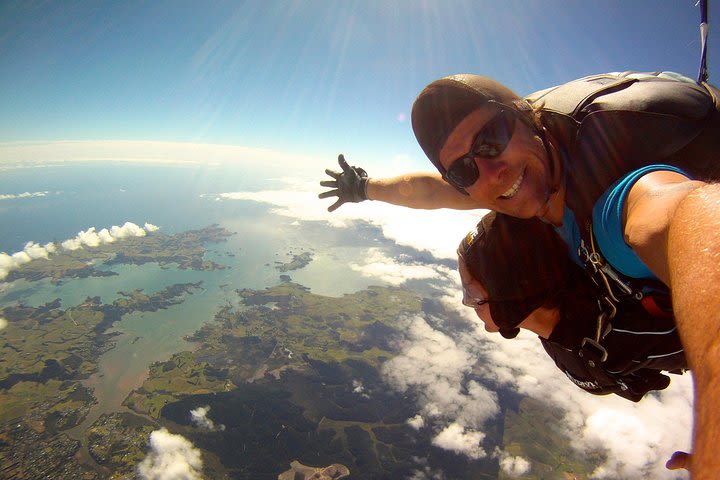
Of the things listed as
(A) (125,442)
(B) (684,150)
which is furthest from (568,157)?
(A) (125,442)

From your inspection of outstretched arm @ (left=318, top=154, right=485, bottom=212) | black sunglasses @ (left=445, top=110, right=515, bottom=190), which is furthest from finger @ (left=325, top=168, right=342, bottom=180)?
black sunglasses @ (left=445, top=110, right=515, bottom=190)

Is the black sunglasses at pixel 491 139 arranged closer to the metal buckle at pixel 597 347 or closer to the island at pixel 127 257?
the metal buckle at pixel 597 347

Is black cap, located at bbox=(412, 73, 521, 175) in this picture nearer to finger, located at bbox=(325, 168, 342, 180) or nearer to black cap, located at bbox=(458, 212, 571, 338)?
black cap, located at bbox=(458, 212, 571, 338)

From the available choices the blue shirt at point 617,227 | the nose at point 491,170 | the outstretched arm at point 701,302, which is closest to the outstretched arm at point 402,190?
the nose at point 491,170

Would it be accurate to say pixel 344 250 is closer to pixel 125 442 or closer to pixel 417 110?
pixel 125 442

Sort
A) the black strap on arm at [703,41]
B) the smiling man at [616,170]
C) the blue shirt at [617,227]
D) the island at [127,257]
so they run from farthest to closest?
the island at [127,257] → the black strap on arm at [703,41] → the blue shirt at [617,227] → the smiling man at [616,170]

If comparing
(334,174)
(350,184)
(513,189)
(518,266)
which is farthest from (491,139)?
(334,174)

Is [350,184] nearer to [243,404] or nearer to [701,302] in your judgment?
[701,302]
